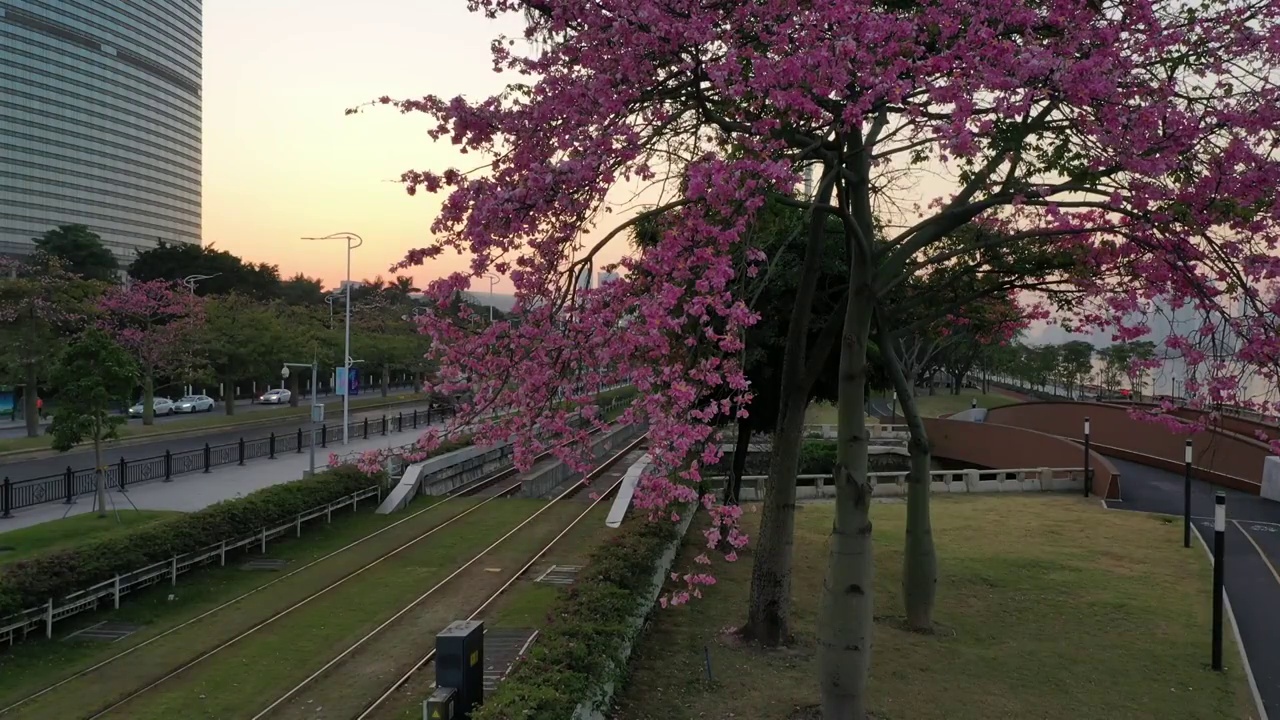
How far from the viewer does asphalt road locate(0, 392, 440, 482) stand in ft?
80.6

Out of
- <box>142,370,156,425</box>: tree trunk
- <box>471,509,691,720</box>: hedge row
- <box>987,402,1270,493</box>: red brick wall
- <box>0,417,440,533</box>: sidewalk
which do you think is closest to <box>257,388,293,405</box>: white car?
<box>142,370,156,425</box>: tree trunk

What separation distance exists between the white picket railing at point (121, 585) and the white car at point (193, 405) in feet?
115

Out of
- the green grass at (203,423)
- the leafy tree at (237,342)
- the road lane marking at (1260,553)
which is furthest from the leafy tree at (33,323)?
the road lane marking at (1260,553)

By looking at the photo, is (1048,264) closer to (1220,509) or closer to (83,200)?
(1220,509)

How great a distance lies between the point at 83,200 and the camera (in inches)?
4493

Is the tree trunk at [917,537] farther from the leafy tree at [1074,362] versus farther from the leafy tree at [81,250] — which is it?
the leafy tree at [1074,362]

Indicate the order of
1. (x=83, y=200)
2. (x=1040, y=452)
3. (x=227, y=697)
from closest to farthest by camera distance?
(x=227, y=697), (x=1040, y=452), (x=83, y=200)

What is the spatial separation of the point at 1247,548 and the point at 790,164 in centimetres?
1597

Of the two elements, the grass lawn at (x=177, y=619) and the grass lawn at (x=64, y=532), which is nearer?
the grass lawn at (x=177, y=619)

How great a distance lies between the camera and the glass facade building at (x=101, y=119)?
104750mm

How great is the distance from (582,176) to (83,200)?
441 ft

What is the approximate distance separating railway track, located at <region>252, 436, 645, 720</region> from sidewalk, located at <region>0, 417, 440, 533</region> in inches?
305

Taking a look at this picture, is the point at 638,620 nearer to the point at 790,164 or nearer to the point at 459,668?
the point at 459,668

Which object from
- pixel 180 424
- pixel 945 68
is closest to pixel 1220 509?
pixel 945 68
